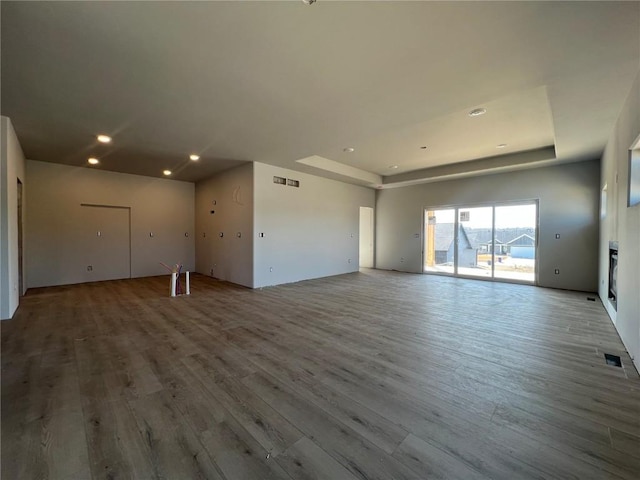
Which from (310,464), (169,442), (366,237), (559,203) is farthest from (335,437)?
(366,237)

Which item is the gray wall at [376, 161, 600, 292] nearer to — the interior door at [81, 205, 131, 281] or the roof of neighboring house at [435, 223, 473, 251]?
the roof of neighboring house at [435, 223, 473, 251]

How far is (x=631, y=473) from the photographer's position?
143 centimetres

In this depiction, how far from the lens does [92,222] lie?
704 cm

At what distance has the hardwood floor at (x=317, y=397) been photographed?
1.50 metres

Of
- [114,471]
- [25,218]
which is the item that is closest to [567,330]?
[114,471]

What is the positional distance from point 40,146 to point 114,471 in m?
6.42

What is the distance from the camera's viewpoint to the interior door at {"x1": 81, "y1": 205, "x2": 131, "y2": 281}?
6.98 metres

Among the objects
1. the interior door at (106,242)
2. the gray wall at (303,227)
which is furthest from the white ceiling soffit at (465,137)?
the interior door at (106,242)

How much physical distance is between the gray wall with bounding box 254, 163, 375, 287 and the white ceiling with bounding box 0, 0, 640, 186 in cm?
181

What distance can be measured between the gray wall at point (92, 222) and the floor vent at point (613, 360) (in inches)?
367

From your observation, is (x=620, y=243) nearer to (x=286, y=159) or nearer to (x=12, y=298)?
(x=286, y=159)

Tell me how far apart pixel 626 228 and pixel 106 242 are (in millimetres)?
10211

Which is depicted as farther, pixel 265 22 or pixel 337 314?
pixel 337 314

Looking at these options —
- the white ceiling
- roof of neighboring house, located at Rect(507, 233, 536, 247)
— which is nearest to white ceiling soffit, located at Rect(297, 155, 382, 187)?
the white ceiling
